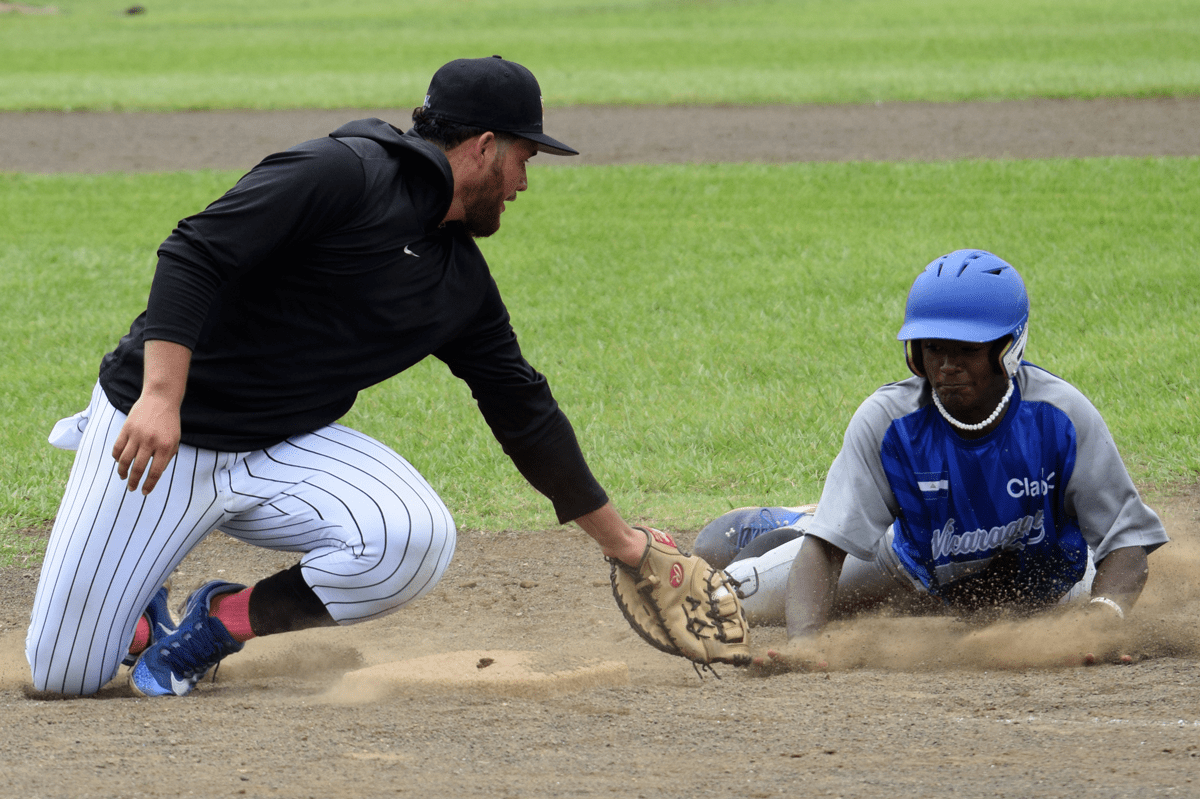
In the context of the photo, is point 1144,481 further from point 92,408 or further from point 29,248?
point 29,248

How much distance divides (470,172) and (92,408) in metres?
1.10

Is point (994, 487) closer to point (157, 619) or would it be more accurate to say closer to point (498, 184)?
point (498, 184)

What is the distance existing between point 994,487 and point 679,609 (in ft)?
2.85

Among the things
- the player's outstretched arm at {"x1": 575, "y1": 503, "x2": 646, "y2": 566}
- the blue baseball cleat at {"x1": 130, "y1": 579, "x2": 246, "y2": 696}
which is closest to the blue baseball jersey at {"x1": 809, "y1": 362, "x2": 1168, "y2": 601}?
the player's outstretched arm at {"x1": 575, "y1": 503, "x2": 646, "y2": 566}

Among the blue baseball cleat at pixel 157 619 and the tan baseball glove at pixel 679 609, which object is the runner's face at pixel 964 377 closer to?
the tan baseball glove at pixel 679 609

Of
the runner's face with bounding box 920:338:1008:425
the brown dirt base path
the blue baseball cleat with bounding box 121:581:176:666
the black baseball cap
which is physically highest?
the brown dirt base path

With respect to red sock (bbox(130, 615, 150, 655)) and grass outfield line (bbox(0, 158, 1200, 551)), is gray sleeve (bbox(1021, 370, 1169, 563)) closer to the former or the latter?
grass outfield line (bbox(0, 158, 1200, 551))

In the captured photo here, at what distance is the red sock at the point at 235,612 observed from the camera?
340 cm

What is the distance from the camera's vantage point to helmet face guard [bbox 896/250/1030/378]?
3.42 metres

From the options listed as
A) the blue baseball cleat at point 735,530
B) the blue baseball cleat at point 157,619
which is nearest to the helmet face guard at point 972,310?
the blue baseball cleat at point 735,530

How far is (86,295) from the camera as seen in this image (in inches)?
349

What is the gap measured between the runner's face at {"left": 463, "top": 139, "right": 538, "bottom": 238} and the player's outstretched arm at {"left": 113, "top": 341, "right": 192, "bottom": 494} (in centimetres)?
78

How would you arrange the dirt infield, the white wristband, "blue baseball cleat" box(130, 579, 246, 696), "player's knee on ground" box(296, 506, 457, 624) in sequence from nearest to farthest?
1. the dirt infield
2. "player's knee on ground" box(296, 506, 457, 624)
3. "blue baseball cleat" box(130, 579, 246, 696)
4. the white wristband

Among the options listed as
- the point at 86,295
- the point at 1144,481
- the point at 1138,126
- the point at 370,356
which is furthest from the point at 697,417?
the point at 1138,126
